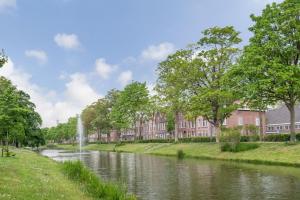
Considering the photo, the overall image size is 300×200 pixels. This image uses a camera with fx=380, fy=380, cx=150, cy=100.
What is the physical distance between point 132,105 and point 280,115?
43.8 m

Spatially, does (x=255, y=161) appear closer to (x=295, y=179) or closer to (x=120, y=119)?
(x=295, y=179)

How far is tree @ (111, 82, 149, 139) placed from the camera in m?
117

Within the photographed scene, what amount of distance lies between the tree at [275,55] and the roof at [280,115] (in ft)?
178

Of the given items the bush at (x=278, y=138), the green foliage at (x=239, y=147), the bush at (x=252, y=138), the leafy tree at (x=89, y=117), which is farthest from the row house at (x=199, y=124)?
the green foliage at (x=239, y=147)

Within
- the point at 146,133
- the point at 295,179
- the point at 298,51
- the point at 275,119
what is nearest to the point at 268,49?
the point at 298,51

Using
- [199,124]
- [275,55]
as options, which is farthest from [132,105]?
[275,55]

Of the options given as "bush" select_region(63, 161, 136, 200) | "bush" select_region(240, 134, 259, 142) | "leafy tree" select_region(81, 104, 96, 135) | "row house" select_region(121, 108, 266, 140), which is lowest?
"bush" select_region(63, 161, 136, 200)

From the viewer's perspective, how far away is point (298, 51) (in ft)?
169

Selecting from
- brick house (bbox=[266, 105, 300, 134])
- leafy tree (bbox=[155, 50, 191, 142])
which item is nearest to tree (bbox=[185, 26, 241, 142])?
leafy tree (bbox=[155, 50, 191, 142])

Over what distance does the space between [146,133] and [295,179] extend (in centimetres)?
15103

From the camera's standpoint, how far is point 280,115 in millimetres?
110438

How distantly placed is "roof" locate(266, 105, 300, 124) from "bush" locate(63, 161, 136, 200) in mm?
86136

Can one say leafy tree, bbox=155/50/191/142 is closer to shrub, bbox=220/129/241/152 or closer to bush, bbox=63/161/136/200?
shrub, bbox=220/129/241/152

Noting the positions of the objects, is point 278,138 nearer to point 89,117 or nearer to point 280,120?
point 280,120
